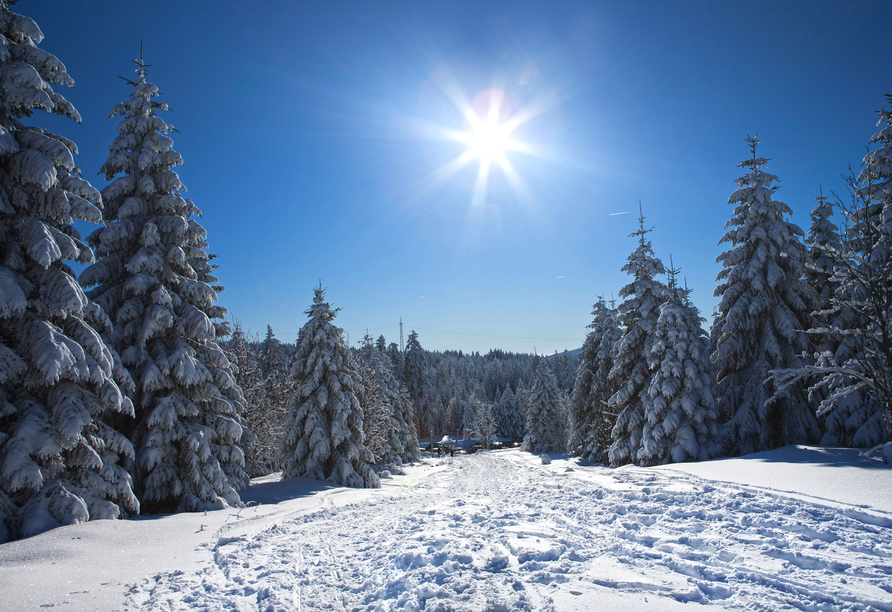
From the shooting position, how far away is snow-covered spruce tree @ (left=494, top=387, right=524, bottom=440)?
3036 inches

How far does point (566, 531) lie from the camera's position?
311 inches

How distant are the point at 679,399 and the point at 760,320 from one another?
511 centimetres

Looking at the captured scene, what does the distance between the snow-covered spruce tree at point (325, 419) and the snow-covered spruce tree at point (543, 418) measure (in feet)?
87.2

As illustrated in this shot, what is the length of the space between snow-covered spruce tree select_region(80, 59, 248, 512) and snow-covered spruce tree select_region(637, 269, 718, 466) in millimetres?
17001

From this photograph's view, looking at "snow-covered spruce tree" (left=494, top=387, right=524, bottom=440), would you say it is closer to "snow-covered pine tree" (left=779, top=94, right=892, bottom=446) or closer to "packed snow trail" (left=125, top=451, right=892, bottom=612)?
"snow-covered pine tree" (left=779, top=94, right=892, bottom=446)

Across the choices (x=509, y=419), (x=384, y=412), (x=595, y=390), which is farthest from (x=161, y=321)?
(x=509, y=419)

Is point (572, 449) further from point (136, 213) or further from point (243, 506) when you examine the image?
point (136, 213)

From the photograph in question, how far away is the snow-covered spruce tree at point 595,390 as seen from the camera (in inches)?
1048

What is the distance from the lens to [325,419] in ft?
68.8

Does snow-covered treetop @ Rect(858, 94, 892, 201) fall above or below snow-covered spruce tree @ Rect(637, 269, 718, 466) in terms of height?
above

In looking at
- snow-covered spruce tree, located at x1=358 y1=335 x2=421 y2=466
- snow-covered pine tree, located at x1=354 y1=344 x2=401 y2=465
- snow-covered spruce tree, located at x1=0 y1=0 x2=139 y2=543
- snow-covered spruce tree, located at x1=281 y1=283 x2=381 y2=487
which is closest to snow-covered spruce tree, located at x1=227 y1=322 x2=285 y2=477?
snow-covered spruce tree, located at x1=281 y1=283 x2=381 y2=487

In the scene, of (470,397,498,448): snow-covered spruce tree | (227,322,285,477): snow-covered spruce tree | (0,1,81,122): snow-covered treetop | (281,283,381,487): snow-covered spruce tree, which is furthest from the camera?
(470,397,498,448): snow-covered spruce tree

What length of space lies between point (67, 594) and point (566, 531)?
300 inches

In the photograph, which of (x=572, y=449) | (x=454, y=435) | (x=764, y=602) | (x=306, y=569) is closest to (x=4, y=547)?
(x=306, y=569)
